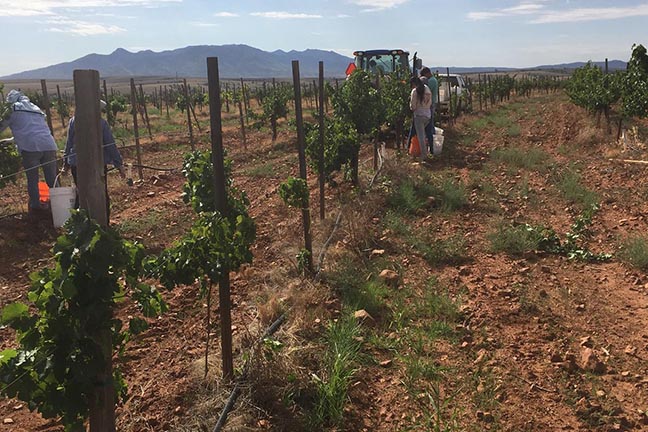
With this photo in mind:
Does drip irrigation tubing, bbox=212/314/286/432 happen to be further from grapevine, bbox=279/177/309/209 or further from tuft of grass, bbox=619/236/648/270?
tuft of grass, bbox=619/236/648/270

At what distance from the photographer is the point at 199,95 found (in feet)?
92.4

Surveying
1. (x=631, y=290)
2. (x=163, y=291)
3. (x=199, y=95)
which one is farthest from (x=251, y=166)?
(x=199, y=95)

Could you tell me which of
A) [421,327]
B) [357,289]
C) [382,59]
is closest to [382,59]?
[382,59]

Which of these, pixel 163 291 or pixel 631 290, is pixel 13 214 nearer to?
pixel 163 291

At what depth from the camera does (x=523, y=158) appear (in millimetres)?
9875

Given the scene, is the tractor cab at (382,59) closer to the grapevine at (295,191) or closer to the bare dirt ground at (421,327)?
the bare dirt ground at (421,327)

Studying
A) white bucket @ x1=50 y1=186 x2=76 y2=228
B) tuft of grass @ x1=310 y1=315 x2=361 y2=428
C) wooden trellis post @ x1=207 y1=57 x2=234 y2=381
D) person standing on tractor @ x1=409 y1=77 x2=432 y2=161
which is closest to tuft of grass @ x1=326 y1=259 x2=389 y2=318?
tuft of grass @ x1=310 y1=315 x2=361 y2=428

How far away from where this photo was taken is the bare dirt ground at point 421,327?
121 inches

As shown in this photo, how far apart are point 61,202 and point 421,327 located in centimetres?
456

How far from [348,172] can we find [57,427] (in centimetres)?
585

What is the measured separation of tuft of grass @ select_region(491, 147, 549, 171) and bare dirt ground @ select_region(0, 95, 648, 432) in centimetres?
176

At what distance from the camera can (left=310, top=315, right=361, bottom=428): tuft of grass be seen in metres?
3.04

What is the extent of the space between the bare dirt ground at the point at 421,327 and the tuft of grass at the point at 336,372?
3.0 inches

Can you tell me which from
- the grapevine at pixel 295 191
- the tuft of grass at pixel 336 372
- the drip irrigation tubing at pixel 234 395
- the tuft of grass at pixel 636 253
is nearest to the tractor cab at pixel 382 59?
the tuft of grass at pixel 636 253
